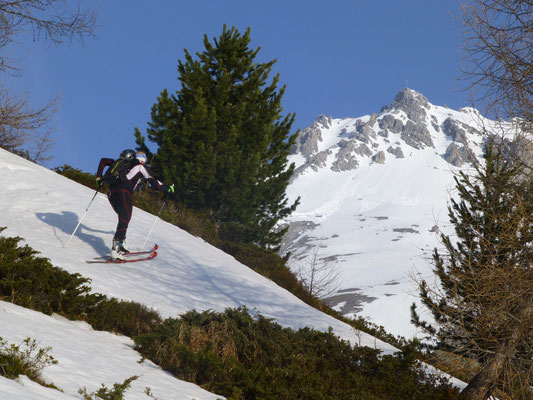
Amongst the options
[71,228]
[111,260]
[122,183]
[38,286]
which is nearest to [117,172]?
[122,183]

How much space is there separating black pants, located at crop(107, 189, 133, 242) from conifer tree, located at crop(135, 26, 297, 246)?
689 cm

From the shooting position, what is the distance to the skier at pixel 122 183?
30.9 ft

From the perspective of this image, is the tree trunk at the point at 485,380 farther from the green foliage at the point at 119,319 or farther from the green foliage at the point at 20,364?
the green foliage at the point at 20,364

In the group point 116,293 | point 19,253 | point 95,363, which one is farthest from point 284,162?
point 95,363

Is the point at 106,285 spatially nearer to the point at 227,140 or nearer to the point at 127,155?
the point at 127,155

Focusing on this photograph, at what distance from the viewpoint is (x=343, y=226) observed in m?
158

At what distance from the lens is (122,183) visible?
379 inches

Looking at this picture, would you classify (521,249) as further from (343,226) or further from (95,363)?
(343,226)

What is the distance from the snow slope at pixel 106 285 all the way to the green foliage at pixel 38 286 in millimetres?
274

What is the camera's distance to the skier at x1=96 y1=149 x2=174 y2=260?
30.9 ft

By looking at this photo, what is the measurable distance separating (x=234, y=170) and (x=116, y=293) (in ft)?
32.8

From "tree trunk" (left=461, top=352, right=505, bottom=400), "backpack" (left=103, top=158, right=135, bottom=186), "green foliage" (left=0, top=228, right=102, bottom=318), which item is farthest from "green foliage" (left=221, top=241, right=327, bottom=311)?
"green foliage" (left=0, top=228, right=102, bottom=318)

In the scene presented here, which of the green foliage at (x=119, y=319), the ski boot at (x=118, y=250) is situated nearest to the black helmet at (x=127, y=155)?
the ski boot at (x=118, y=250)

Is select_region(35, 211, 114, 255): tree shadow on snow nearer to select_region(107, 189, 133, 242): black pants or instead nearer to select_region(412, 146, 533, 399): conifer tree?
select_region(107, 189, 133, 242): black pants
